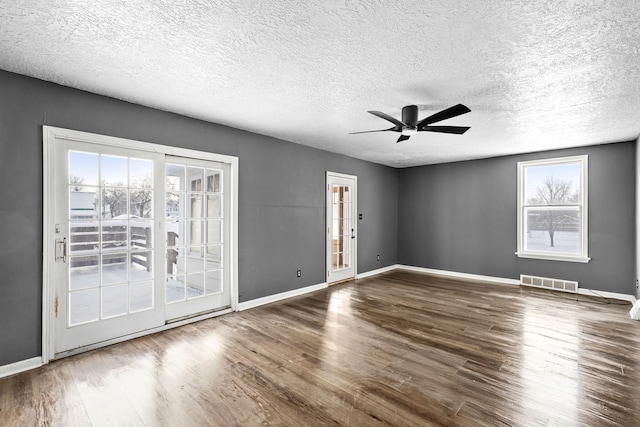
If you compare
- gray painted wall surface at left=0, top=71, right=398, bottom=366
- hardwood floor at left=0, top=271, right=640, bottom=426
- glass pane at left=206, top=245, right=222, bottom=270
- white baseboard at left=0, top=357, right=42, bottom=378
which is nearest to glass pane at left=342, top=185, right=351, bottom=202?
gray painted wall surface at left=0, top=71, right=398, bottom=366

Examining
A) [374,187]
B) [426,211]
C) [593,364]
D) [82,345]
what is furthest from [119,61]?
[426,211]

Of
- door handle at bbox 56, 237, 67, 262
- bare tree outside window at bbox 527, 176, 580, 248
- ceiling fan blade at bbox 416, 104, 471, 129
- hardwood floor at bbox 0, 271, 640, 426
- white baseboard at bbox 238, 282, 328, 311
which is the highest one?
ceiling fan blade at bbox 416, 104, 471, 129

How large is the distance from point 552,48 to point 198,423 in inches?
142

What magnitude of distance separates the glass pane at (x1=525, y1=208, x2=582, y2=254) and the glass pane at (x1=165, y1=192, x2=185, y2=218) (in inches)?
241

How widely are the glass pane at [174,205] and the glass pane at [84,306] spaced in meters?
1.10

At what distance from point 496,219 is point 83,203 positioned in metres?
6.80

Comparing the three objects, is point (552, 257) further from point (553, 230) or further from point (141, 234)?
point (141, 234)

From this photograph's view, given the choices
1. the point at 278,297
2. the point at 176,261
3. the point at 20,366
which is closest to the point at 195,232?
the point at 176,261

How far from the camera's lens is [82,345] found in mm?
2988

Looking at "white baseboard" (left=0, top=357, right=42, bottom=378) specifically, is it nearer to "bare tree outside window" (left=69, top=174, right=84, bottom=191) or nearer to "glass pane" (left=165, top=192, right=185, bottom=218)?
"bare tree outside window" (left=69, top=174, right=84, bottom=191)

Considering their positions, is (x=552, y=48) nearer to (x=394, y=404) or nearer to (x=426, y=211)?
(x=394, y=404)

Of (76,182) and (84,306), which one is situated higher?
(76,182)

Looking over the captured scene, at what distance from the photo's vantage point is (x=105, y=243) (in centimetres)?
317

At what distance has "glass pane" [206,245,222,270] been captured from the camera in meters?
4.10
